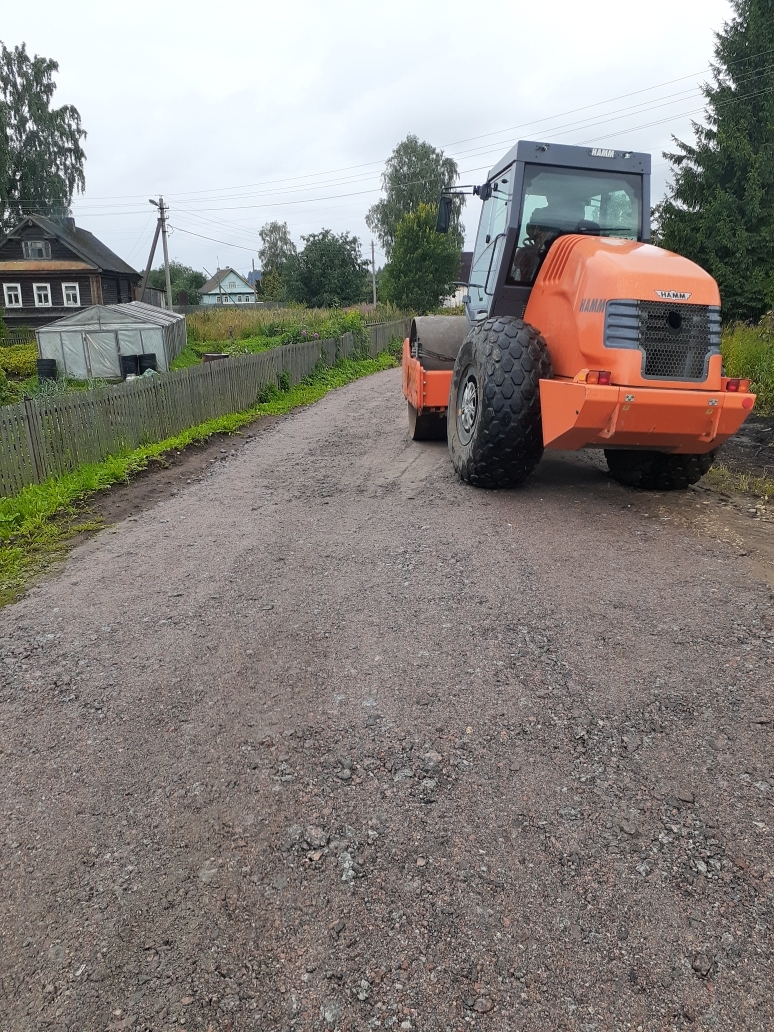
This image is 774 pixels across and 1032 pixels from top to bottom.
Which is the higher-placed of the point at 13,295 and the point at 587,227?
the point at 13,295

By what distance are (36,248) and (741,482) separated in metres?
42.1

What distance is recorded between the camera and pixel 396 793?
9.00 ft

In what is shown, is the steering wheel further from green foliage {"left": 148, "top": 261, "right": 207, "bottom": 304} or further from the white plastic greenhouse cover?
green foliage {"left": 148, "top": 261, "right": 207, "bottom": 304}

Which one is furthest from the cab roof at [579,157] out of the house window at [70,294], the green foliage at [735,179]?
the house window at [70,294]

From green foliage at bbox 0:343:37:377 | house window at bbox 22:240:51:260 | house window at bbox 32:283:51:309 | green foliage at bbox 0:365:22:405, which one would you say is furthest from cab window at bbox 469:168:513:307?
house window at bbox 32:283:51:309

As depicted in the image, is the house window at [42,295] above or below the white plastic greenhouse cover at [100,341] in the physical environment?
above

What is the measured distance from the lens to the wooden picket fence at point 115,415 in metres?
7.61

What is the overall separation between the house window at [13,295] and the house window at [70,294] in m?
2.42

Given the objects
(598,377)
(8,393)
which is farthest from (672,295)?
(8,393)

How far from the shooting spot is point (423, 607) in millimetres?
4293

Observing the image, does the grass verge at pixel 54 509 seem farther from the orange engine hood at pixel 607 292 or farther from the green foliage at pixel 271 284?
the green foliage at pixel 271 284

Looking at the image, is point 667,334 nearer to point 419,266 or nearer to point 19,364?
point 19,364

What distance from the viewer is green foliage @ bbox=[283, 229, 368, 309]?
156ft

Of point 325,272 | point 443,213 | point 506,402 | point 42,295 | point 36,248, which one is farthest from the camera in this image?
point 325,272
